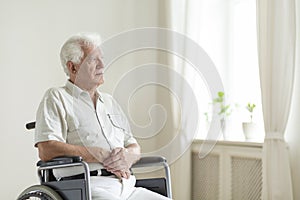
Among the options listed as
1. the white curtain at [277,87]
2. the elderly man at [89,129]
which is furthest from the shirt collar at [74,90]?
the white curtain at [277,87]

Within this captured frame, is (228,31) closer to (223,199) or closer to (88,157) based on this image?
(223,199)

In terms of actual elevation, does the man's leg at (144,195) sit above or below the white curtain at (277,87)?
below

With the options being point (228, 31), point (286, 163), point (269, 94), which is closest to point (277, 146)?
point (286, 163)

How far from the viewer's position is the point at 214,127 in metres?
3.51

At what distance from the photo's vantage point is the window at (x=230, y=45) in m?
3.51

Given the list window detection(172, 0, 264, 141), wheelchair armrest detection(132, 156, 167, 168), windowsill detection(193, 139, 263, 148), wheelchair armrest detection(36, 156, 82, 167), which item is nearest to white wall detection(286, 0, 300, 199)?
windowsill detection(193, 139, 263, 148)

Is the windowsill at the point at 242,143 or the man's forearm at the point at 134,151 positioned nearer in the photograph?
the man's forearm at the point at 134,151

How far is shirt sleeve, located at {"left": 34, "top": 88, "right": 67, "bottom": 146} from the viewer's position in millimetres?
2006

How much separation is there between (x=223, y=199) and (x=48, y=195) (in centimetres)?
168

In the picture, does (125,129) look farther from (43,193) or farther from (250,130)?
(250,130)

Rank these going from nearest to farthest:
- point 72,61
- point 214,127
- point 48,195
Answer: point 48,195
point 72,61
point 214,127

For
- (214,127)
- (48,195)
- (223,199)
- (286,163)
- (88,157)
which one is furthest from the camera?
(214,127)

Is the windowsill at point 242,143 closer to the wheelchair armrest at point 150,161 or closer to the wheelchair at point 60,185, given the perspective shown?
the wheelchair armrest at point 150,161

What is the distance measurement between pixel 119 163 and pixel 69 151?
230 mm
